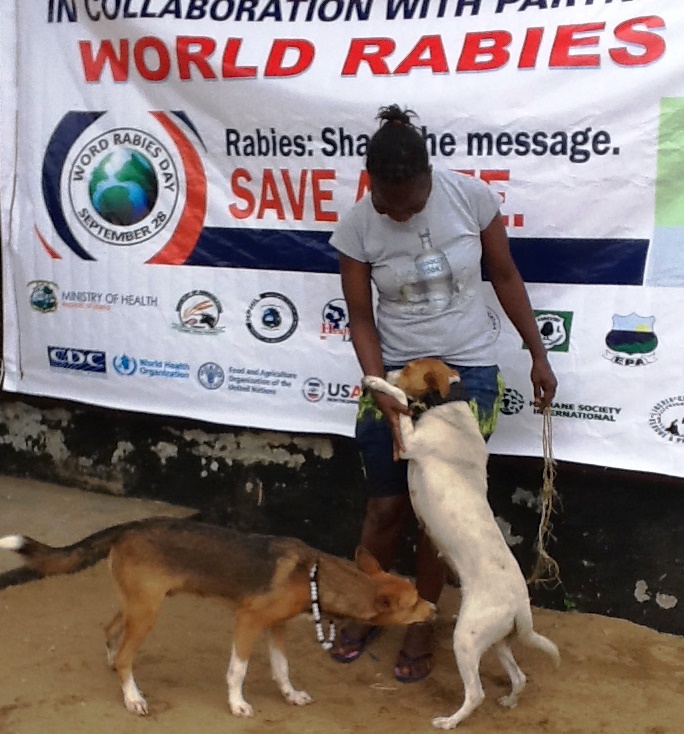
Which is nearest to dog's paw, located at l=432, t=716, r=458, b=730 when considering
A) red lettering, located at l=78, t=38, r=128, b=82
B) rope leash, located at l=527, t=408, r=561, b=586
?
rope leash, located at l=527, t=408, r=561, b=586

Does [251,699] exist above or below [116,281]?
below

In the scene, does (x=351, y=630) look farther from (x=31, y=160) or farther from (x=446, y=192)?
(x=31, y=160)

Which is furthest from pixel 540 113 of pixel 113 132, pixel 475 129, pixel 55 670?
pixel 55 670

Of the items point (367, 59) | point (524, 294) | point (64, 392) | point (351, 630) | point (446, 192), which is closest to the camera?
point (446, 192)

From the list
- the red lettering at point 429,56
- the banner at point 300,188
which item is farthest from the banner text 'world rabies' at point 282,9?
the red lettering at point 429,56

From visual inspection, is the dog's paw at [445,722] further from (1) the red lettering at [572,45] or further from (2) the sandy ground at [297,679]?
(1) the red lettering at [572,45]

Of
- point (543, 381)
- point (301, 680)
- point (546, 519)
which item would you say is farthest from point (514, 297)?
point (301, 680)

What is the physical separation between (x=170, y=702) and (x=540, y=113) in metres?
2.87

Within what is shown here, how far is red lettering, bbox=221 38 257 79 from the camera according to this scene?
4.69m

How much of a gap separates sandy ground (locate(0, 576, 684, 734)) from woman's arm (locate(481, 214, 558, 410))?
1169 millimetres

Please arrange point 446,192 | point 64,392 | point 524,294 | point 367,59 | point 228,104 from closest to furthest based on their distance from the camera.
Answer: point 446,192, point 524,294, point 367,59, point 228,104, point 64,392

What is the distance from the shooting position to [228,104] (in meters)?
4.77

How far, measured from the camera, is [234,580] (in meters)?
3.56

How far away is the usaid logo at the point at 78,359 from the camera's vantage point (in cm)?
540
